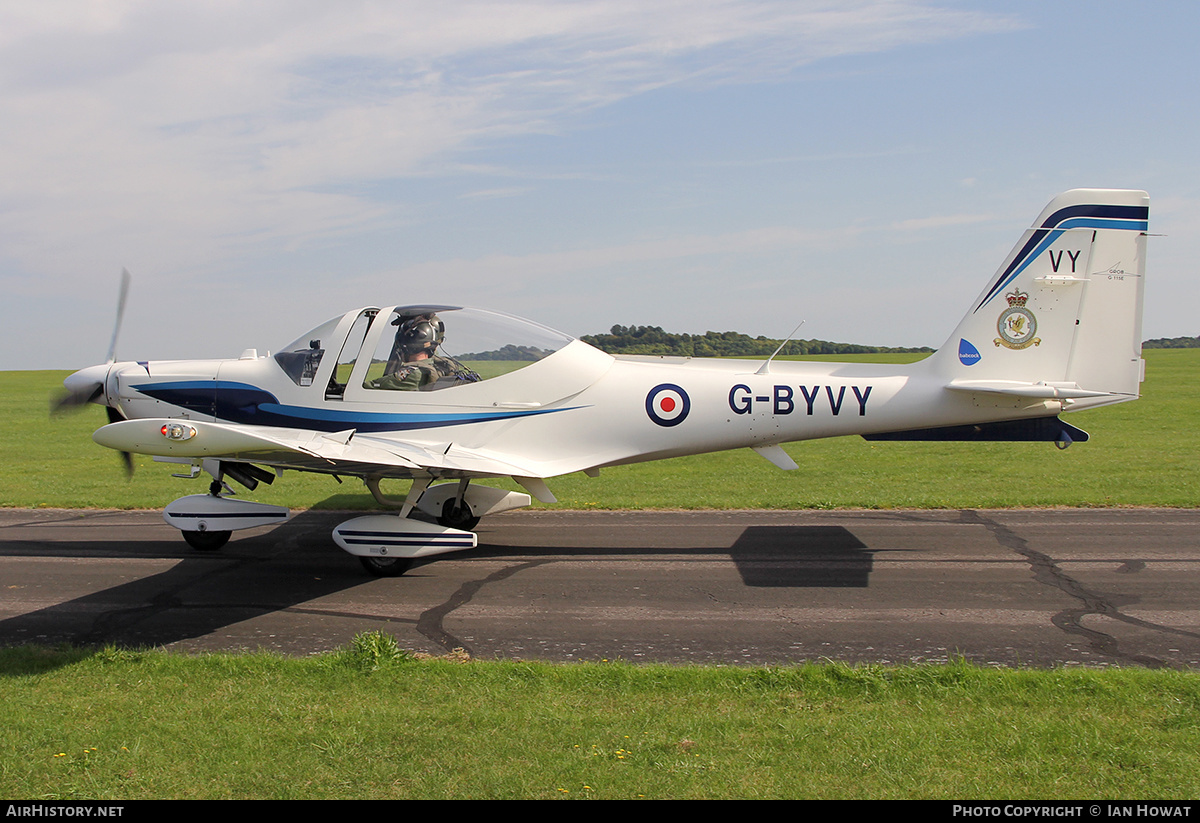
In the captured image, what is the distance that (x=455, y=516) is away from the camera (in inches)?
414

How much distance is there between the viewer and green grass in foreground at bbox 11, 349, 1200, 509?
12.9 meters

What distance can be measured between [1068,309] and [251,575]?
901cm

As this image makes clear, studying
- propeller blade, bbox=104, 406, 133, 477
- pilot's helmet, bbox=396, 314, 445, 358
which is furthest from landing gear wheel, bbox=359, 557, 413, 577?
propeller blade, bbox=104, 406, 133, 477

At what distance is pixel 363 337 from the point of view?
972 centimetres

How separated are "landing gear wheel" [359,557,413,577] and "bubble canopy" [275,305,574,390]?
6.37 feet

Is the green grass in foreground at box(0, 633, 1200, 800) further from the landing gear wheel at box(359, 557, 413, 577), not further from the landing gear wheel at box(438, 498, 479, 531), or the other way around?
the landing gear wheel at box(438, 498, 479, 531)

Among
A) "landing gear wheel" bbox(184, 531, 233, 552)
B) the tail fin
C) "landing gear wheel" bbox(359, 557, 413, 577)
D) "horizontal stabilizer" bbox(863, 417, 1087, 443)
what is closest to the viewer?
"landing gear wheel" bbox(359, 557, 413, 577)

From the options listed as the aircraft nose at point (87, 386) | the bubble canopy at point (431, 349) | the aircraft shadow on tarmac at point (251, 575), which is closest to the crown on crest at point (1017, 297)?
the aircraft shadow on tarmac at point (251, 575)

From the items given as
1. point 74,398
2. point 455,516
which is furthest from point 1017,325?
point 74,398

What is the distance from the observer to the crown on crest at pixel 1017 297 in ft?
30.9

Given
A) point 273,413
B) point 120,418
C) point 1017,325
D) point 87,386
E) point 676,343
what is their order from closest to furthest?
point 1017,325
point 273,413
point 87,386
point 120,418
point 676,343

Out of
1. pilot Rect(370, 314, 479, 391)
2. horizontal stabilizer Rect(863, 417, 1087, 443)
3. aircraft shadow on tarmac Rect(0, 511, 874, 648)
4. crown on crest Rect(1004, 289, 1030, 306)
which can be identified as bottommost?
aircraft shadow on tarmac Rect(0, 511, 874, 648)

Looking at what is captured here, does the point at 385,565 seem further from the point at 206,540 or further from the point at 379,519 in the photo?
the point at 206,540
